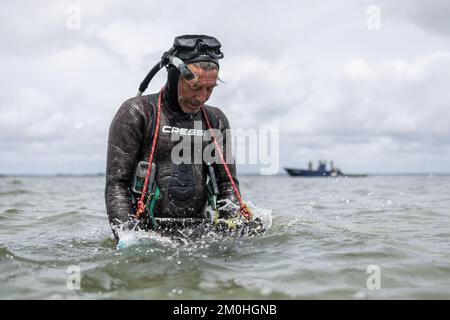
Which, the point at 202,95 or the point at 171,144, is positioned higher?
the point at 202,95

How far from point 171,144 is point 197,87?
2.34ft

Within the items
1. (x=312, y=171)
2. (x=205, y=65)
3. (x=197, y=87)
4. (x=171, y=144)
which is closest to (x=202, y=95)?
(x=197, y=87)

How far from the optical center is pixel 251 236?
570 centimetres

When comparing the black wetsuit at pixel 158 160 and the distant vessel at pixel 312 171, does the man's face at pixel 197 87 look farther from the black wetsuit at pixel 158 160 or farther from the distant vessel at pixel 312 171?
the distant vessel at pixel 312 171

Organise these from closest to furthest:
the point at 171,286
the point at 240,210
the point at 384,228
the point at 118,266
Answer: the point at 171,286
the point at 118,266
the point at 240,210
the point at 384,228

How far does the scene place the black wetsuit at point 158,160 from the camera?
507 centimetres

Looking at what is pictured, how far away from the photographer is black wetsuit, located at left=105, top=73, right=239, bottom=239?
5.07 metres

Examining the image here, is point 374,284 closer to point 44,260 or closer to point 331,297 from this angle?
point 331,297

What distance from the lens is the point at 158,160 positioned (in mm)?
5266

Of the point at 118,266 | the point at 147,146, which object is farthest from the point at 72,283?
the point at 147,146

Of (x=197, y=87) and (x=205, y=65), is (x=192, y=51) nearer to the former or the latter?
(x=205, y=65)

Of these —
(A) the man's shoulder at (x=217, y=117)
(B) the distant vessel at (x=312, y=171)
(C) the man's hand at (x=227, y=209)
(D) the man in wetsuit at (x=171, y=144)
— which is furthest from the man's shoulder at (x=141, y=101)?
(B) the distant vessel at (x=312, y=171)

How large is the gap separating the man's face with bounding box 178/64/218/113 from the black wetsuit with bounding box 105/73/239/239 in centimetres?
15
